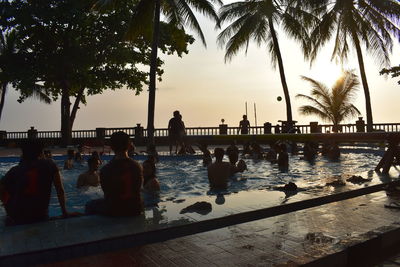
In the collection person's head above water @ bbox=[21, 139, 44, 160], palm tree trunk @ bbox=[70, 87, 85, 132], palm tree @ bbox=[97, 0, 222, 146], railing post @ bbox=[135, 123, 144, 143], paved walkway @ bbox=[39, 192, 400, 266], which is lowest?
paved walkway @ bbox=[39, 192, 400, 266]

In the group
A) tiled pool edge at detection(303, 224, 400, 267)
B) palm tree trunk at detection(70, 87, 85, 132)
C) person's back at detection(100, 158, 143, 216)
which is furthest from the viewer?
palm tree trunk at detection(70, 87, 85, 132)

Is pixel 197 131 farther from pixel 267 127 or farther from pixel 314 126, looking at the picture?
pixel 314 126

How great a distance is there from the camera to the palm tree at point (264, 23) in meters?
21.2

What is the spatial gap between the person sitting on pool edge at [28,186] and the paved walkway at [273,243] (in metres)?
1.44

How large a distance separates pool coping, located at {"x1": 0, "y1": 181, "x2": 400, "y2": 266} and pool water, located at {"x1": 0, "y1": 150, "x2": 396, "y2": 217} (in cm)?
164

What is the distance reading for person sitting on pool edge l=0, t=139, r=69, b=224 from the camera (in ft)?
14.2

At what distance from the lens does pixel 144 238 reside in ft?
12.8

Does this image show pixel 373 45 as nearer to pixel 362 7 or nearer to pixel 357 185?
pixel 362 7

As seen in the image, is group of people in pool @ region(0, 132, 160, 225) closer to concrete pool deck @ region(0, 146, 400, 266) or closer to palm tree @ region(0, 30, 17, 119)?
concrete pool deck @ region(0, 146, 400, 266)

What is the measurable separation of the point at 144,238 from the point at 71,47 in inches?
922

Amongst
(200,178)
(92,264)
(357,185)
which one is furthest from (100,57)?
(92,264)

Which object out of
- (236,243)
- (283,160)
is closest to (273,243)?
(236,243)

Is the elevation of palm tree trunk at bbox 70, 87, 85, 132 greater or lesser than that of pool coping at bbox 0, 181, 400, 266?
greater

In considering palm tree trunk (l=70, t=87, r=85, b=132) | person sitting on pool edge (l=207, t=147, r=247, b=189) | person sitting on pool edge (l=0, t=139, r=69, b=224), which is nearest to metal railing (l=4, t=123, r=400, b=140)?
palm tree trunk (l=70, t=87, r=85, b=132)
